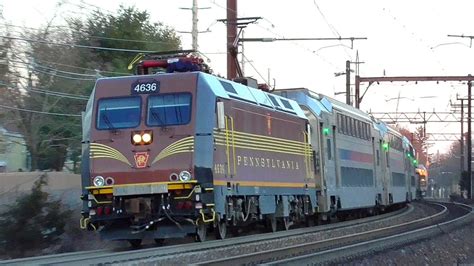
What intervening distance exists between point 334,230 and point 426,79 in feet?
92.8

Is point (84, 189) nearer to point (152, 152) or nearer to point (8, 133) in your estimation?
point (152, 152)

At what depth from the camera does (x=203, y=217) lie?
1648 centimetres

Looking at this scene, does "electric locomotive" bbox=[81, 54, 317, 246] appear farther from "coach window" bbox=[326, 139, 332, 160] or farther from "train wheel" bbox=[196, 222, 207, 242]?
"coach window" bbox=[326, 139, 332, 160]

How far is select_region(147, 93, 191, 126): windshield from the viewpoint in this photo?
55.4 feet

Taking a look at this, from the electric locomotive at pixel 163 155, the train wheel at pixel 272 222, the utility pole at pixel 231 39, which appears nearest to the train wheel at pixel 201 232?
the electric locomotive at pixel 163 155

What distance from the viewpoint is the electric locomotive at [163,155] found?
1650cm

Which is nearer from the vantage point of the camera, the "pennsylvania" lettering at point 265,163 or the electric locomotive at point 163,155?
the electric locomotive at point 163,155

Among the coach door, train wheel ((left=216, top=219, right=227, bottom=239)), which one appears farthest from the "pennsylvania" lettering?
the coach door

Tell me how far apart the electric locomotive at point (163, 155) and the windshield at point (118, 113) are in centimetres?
2

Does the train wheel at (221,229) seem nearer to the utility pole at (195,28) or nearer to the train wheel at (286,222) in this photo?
the train wheel at (286,222)

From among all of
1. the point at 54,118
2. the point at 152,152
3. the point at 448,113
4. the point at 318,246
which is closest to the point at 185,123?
the point at 152,152

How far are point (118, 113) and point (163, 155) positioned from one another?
1534 mm

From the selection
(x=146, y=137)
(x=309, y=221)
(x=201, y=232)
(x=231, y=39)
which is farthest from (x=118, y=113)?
(x=231, y=39)

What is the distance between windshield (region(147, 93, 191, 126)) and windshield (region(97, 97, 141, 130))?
0.32m
